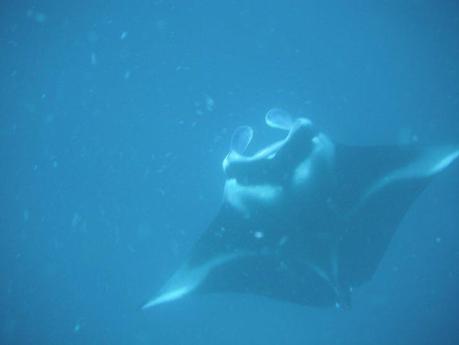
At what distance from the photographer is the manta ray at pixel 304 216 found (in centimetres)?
304

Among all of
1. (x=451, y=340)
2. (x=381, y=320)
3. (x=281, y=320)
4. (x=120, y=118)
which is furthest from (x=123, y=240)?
(x=451, y=340)

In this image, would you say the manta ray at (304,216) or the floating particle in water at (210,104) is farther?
the floating particle in water at (210,104)

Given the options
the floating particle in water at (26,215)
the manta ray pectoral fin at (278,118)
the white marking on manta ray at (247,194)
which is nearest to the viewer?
the white marking on manta ray at (247,194)

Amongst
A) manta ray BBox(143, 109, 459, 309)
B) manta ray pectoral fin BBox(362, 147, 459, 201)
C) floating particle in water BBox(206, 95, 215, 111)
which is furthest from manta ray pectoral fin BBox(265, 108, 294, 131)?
floating particle in water BBox(206, 95, 215, 111)

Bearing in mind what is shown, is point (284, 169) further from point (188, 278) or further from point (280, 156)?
point (188, 278)

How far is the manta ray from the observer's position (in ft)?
9.97

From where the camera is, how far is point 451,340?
11.5 meters

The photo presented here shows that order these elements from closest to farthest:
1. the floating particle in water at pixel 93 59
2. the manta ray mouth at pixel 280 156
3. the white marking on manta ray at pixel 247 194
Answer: the manta ray mouth at pixel 280 156 < the white marking on manta ray at pixel 247 194 < the floating particle in water at pixel 93 59

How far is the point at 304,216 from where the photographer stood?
10.2 feet

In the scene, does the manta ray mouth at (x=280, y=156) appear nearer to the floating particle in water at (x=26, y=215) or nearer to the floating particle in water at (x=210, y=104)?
the floating particle in water at (x=210, y=104)

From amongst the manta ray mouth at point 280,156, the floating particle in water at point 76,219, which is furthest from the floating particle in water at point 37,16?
the manta ray mouth at point 280,156

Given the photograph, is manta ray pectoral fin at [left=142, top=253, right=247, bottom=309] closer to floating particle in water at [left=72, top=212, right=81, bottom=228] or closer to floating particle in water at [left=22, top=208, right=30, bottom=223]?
floating particle in water at [left=72, top=212, right=81, bottom=228]

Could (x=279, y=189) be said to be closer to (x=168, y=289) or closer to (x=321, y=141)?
(x=321, y=141)

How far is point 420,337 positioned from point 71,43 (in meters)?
13.5
